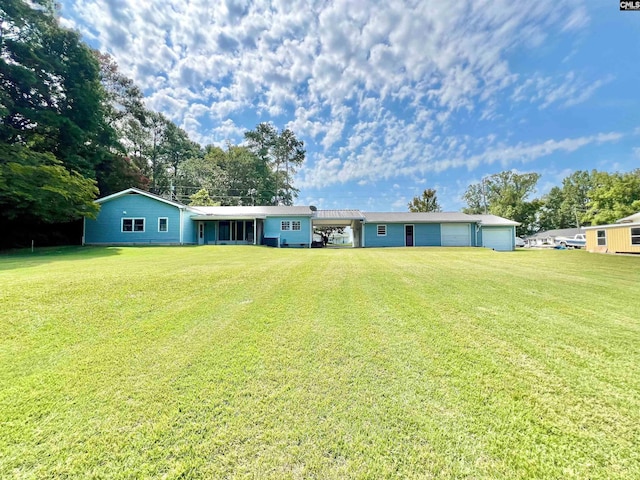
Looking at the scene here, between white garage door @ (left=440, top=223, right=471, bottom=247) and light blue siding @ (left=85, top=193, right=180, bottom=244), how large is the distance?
21493 millimetres

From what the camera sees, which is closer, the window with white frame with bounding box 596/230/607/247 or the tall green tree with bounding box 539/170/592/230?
the window with white frame with bounding box 596/230/607/247

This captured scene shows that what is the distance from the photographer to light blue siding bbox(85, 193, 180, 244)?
1831cm

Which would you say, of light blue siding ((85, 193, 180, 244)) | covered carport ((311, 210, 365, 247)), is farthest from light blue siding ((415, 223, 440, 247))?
light blue siding ((85, 193, 180, 244))

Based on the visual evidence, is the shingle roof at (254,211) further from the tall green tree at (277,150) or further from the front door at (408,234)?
the tall green tree at (277,150)

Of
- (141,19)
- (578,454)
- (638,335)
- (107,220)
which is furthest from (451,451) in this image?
(107,220)

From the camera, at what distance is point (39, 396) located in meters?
2.30

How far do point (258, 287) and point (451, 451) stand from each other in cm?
458

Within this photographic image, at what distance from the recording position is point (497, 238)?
22.4 meters

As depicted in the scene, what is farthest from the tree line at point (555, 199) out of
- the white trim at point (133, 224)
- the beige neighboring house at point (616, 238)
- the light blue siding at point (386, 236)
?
the white trim at point (133, 224)

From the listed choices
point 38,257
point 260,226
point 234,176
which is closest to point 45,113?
point 38,257

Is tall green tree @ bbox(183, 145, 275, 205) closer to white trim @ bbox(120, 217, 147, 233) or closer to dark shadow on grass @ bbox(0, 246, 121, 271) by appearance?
white trim @ bbox(120, 217, 147, 233)

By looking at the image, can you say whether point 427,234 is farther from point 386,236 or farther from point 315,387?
point 315,387

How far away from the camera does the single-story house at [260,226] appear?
60.5 ft

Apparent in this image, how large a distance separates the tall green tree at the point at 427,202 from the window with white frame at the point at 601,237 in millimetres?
21479
